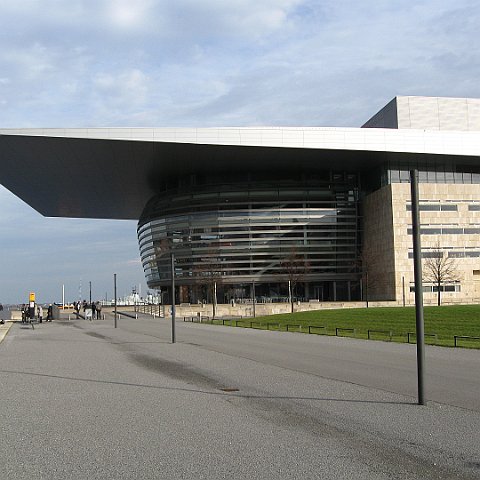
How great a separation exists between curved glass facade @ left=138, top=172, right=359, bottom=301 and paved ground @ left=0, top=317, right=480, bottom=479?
64535mm

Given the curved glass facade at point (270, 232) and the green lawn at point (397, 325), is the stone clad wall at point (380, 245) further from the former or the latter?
the green lawn at point (397, 325)

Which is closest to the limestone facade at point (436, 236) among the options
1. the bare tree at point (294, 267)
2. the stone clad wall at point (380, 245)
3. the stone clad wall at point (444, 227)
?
the stone clad wall at point (444, 227)

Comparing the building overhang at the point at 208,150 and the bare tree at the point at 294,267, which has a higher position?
the building overhang at the point at 208,150

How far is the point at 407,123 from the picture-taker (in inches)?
3270

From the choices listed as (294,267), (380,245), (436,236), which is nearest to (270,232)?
(294,267)

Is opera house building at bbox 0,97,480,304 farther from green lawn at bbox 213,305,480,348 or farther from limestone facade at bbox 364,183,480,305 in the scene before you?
green lawn at bbox 213,305,480,348

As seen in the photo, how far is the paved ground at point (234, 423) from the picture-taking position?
6395 millimetres

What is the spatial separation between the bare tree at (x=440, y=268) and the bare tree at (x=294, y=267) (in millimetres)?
13554

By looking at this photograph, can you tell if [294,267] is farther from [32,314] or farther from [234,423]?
[234,423]

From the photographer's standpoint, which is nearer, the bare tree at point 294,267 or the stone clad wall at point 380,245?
the stone clad wall at point 380,245

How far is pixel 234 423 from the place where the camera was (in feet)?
28.6

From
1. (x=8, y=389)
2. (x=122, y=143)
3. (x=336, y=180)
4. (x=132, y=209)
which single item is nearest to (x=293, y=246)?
(x=336, y=180)

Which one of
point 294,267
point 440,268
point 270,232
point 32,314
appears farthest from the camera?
point 270,232

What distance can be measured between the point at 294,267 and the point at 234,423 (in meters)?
67.6
